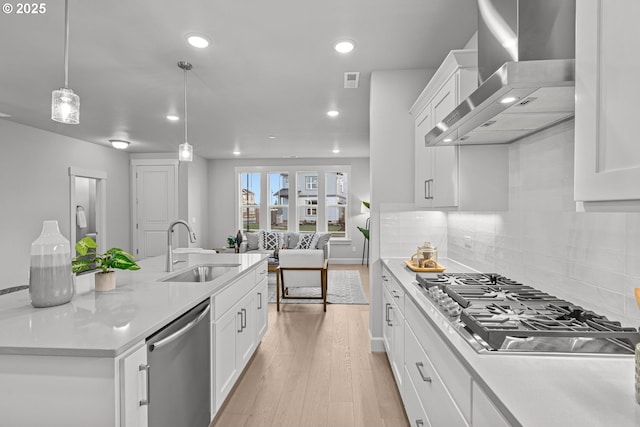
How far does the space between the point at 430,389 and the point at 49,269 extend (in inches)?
66.6

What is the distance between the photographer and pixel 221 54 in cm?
282

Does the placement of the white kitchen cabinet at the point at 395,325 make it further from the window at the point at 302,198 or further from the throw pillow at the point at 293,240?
the window at the point at 302,198

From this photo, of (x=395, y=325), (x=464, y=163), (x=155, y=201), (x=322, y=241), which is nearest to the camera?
(x=464, y=163)

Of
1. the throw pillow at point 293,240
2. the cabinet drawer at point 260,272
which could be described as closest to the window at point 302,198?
the throw pillow at point 293,240

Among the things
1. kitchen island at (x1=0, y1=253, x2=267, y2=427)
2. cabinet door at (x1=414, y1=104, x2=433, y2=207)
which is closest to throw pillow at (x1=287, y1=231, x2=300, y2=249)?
cabinet door at (x1=414, y1=104, x2=433, y2=207)

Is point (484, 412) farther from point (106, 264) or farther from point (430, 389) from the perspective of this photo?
point (106, 264)

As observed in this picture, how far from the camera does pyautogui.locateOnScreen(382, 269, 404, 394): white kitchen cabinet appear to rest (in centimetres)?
218

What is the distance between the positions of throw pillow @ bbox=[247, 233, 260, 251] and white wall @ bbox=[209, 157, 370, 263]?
1.57 m

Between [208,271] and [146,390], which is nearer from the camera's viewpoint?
[146,390]

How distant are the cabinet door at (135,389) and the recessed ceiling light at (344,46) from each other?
Answer: 2367 mm

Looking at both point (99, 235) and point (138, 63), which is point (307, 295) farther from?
point (99, 235)

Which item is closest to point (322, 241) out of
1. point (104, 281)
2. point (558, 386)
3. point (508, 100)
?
point (104, 281)

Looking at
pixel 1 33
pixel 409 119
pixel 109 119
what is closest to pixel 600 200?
pixel 409 119

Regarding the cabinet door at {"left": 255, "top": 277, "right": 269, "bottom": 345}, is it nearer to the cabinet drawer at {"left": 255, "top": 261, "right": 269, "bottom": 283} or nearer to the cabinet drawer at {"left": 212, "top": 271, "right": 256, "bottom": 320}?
the cabinet drawer at {"left": 255, "top": 261, "right": 269, "bottom": 283}
